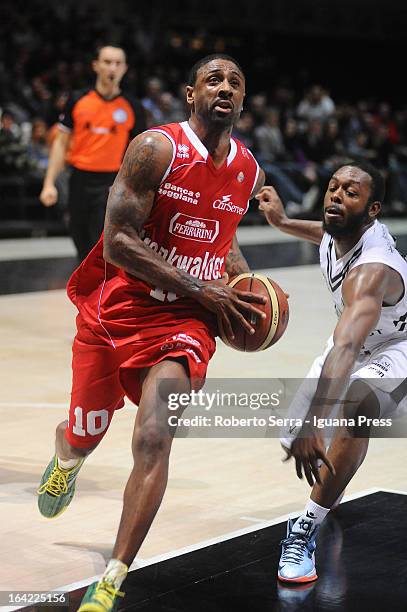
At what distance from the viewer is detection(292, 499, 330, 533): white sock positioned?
3957 mm

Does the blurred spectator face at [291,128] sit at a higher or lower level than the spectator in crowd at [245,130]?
lower

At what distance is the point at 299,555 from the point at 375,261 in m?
1.04

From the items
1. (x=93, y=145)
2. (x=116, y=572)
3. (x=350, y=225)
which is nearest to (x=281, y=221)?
(x=350, y=225)

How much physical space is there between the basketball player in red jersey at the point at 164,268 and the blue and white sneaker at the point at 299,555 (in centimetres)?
67

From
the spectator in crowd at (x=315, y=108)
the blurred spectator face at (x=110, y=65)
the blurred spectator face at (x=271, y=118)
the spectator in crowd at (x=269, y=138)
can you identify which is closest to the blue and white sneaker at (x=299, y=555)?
the blurred spectator face at (x=110, y=65)

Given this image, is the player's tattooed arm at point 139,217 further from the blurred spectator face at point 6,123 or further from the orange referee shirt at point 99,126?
the blurred spectator face at point 6,123

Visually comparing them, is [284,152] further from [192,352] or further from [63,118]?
[192,352]

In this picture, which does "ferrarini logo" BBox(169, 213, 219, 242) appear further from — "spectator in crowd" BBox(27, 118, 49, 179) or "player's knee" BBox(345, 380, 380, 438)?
"spectator in crowd" BBox(27, 118, 49, 179)

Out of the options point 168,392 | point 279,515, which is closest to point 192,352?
point 168,392

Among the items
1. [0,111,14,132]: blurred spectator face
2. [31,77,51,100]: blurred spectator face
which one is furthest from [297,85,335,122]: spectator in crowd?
[0,111,14,132]: blurred spectator face

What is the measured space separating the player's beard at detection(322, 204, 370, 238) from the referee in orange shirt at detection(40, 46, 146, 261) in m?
4.03

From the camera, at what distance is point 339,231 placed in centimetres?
411

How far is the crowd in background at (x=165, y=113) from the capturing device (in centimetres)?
1516

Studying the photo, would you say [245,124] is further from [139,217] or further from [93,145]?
[139,217]
